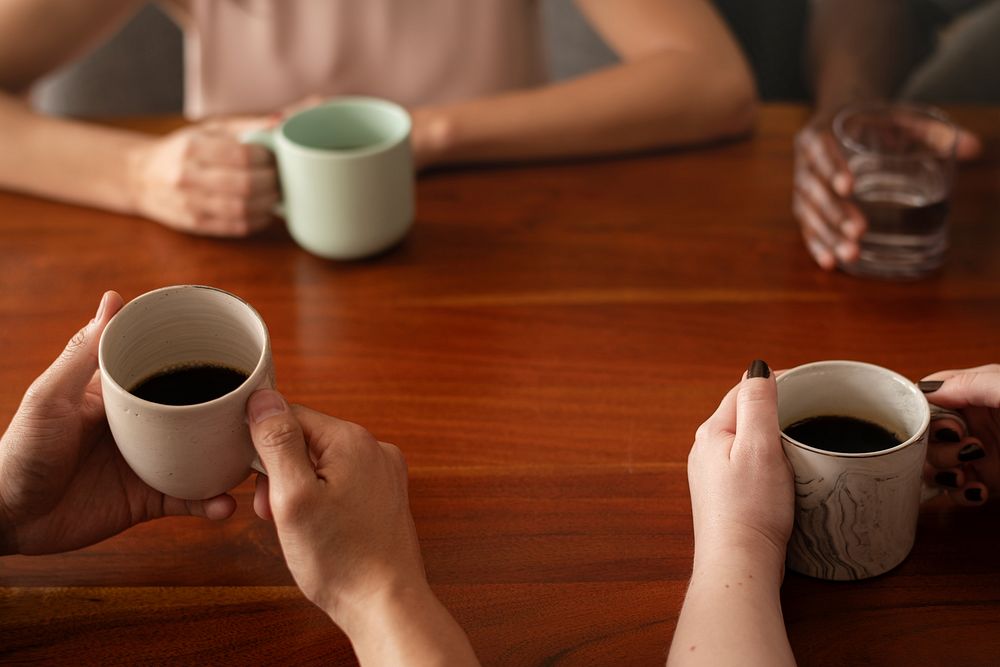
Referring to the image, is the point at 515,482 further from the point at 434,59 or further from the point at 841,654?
the point at 434,59

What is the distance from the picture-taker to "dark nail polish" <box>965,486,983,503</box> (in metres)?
0.80

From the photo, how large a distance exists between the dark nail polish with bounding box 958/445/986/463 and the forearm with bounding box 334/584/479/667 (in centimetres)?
38

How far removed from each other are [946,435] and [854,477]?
0.12m

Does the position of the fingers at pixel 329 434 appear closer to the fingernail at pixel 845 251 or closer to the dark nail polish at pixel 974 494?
the dark nail polish at pixel 974 494

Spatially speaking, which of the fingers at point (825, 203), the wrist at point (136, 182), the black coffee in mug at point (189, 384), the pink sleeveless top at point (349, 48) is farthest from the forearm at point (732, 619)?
the pink sleeveless top at point (349, 48)

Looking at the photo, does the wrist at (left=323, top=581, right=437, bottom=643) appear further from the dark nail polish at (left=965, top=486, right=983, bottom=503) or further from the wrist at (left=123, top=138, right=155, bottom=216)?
the wrist at (left=123, top=138, right=155, bottom=216)

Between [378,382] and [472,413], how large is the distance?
9 centimetres

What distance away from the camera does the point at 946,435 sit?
0.78 metres

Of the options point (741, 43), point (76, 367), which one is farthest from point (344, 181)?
point (741, 43)

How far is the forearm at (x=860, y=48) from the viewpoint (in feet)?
5.33

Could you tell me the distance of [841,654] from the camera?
0.71 meters

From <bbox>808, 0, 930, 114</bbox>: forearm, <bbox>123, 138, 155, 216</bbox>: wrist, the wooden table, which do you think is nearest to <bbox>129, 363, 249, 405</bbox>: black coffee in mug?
the wooden table

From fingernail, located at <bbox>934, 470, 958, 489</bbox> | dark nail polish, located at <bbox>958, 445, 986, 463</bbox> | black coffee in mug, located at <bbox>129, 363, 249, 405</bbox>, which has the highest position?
black coffee in mug, located at <bbox>129, 363, 249, 405</bbox>

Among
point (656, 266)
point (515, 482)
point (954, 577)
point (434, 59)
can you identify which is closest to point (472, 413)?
point (515, 482)
